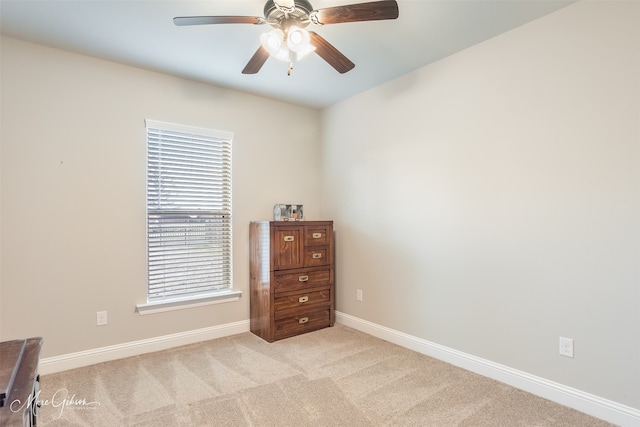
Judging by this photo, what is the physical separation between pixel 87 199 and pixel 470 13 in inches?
125

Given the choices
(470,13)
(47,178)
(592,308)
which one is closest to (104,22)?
(47,178)

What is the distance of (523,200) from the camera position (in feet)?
7.45

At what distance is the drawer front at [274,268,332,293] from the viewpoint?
125 inches

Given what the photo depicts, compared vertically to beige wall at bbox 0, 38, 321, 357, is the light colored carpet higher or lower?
lower

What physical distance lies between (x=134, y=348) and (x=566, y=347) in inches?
129

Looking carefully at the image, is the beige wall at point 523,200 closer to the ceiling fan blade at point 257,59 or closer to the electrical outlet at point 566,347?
the electrical outlet at point 566,347

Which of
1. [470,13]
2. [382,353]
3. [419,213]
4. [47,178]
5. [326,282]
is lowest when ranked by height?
[382,353]

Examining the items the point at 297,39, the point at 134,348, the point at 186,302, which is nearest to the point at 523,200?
the point at 297,39

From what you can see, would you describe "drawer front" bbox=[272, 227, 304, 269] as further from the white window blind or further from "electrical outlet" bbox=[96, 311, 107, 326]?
"electrical outlet" bbox=[96, 311, 107, 326]

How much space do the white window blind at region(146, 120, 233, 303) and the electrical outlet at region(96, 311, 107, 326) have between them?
0.34 m

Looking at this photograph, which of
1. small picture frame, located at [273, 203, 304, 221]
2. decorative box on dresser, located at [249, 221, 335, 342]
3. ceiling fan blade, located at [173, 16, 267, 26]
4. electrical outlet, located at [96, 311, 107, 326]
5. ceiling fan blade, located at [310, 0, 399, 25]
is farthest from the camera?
small picture frame, located at [273, 203, 304, 221]

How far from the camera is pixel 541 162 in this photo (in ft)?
7.17

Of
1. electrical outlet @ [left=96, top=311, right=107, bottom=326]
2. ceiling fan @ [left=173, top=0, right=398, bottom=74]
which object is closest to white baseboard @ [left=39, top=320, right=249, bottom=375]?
electrical outlet @ [left=96, top=311, right=107, bottom=326]

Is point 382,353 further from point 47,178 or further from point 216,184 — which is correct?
point 47,178
